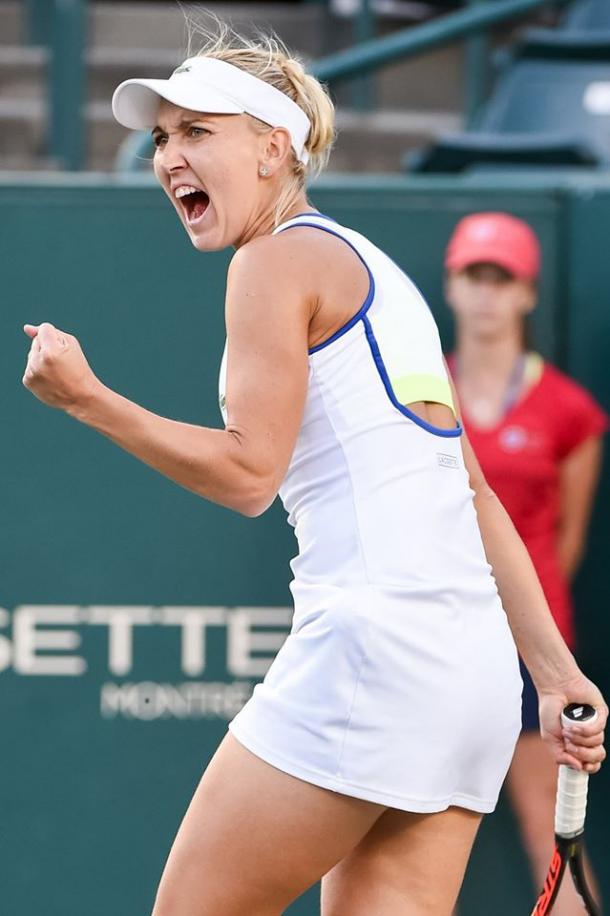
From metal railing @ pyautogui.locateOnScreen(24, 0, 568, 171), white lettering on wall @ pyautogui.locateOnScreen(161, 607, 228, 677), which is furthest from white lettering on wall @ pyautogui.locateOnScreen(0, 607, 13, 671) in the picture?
metal railing @ pyautogui.locateOnScreen(24, 0, 568, 171)

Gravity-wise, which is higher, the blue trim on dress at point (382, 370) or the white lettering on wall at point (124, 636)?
the blue trim on dress at point (382, 370)

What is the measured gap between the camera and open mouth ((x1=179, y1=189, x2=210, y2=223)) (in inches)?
95.2

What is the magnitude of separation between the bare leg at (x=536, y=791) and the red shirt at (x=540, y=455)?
0.91 ft

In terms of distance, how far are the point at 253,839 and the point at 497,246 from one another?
1957mm

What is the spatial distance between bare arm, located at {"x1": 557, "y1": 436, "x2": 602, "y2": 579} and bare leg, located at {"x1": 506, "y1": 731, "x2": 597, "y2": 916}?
0.43 meters

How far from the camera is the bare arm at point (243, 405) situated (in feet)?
7.11

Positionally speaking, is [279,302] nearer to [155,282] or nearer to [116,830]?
[155,282]

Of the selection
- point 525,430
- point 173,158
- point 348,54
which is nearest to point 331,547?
point 173,158

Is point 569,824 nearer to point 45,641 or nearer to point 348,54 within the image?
point 45,641

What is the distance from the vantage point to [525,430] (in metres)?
3.86

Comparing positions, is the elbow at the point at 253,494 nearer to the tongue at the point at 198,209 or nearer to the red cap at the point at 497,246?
the tongue at the point at 198,209

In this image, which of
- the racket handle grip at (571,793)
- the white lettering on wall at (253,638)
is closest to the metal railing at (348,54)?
the white lettering on wall at (253,638)

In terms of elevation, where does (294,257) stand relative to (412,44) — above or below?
below

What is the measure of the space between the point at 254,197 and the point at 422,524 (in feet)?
1.72
